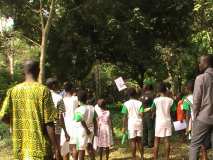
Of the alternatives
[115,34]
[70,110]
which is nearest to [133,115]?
[70,110]

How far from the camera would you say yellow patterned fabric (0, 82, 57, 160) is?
18.2 ft

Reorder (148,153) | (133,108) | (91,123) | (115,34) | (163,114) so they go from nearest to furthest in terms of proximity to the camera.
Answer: (91,123), (163,114), (133,108), (148,153), (115,34)

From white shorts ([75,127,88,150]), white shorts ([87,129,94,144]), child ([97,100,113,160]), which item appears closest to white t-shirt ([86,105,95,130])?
white shorts ([87,129,94,144])

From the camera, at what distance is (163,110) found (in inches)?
420

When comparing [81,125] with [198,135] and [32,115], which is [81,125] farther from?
[32,115]

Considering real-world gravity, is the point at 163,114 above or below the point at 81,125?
above

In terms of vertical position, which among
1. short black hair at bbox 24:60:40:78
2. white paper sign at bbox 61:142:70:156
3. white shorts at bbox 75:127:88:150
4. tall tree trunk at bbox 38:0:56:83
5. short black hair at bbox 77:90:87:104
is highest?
tall tree trunk at bbox 38:0:56:83

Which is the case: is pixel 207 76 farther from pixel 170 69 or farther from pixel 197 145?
pixel 170 69

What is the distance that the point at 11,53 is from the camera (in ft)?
164

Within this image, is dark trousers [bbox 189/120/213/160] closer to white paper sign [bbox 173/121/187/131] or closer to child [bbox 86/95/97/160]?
child [bbox 86/95/97/160]

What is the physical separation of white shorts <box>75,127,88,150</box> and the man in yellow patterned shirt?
4.32 m

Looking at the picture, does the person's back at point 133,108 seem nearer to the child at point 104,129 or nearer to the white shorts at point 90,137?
the child at point 104,129

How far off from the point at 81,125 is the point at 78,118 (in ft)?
0.79

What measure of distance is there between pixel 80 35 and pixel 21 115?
22631mm
